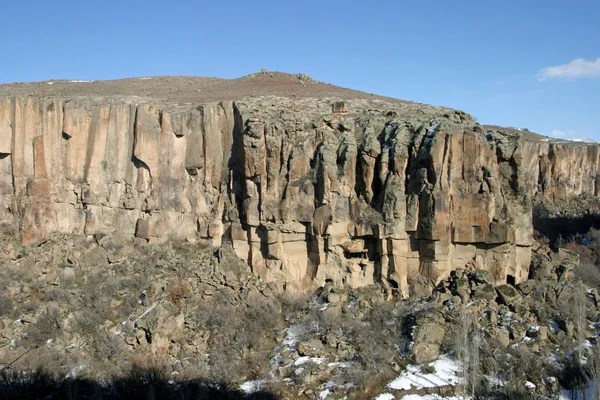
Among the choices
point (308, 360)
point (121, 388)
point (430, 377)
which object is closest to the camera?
point (121, 388)

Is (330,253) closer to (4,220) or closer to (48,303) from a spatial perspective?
(48,303)

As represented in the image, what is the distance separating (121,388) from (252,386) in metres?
4.19

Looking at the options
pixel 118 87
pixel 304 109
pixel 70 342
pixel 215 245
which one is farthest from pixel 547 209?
pixel 70 342

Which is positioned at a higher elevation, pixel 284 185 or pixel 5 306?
pixel 284 185

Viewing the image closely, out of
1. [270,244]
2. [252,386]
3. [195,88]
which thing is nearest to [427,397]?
[252,386]

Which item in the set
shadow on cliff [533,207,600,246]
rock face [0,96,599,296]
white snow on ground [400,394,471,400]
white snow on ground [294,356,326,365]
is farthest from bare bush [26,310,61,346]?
shadow on cliff [533,207,600,246]

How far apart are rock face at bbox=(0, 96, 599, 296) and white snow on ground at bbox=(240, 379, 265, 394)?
558 cm

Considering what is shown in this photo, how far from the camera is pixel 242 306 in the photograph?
70.7ft

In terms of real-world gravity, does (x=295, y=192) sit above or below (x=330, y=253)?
above

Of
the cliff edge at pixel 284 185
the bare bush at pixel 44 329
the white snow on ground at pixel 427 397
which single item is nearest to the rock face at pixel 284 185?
the cliff edge at pixel 284 185

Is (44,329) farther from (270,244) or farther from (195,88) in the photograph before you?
(195,88)

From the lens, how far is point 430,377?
704 inches

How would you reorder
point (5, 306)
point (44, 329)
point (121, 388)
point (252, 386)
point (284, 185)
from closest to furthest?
point (121, 388), point (252, 386), point (44, 329), point (5, 306), point (284, 185)

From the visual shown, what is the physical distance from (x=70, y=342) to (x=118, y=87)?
1974 centimetres
